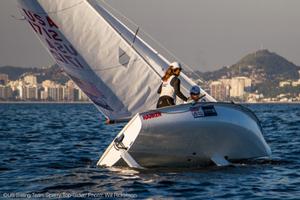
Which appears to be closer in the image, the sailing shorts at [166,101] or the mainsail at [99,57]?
the sailing shorts at [166,101]

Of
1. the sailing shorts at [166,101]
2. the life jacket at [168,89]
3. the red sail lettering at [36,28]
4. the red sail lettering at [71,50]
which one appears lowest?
the sailing shorts at [166,101]

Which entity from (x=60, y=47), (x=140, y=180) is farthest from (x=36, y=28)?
(x=140, y=180)

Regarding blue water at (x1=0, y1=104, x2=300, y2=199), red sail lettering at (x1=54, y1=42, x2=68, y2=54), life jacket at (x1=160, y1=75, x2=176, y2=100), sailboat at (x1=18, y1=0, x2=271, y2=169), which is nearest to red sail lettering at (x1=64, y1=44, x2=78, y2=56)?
sailboat at (x1=18, y1=0, x2=271, y2=169)

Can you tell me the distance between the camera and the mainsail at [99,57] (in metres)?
21.6

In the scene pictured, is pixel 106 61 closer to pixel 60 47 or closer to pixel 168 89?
pixel 60 47

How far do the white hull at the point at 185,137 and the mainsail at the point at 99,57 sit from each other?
2.42 m

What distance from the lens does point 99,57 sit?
21672 millimetres

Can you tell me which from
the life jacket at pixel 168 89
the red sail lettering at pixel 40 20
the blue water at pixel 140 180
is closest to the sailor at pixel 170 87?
the life jacket at pixel 168 89

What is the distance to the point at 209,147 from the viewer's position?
19.0 m

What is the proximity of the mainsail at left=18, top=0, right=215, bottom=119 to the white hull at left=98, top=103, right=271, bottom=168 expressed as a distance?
2.42 metres

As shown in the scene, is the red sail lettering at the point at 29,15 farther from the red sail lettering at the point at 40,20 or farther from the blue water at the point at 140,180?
the blue water at the point at 140,180

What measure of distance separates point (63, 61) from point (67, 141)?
10150 mm

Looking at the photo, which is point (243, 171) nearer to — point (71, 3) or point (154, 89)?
point (154, 89)

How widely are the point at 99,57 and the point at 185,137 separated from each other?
4.59 m
